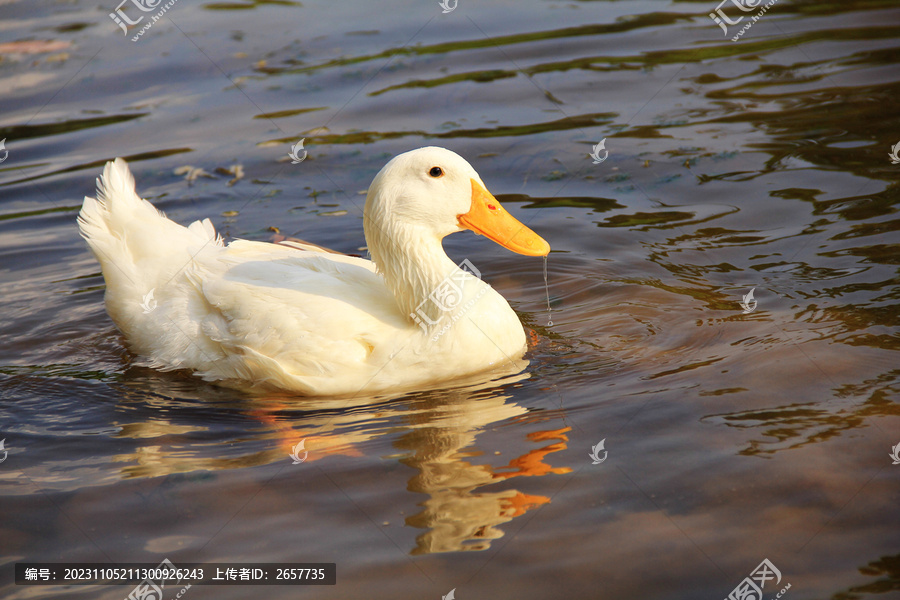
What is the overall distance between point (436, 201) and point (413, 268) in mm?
409

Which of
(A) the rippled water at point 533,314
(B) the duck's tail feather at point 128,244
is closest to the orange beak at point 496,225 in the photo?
(A) the rippled water at point 533,314

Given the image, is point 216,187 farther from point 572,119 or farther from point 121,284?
point 572,119

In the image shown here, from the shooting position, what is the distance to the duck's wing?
4.52m

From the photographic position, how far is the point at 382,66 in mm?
9617

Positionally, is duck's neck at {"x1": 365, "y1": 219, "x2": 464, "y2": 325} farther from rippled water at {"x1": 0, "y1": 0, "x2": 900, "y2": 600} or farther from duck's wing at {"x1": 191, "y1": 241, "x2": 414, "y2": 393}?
rippled water at {"x1": 0, "y1": 0, "x2": 900, "y2": 600}

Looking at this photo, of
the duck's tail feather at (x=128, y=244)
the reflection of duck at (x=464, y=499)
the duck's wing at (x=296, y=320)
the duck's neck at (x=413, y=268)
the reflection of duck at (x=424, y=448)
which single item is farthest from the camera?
the duck's tail feather at (x=128, y=244)

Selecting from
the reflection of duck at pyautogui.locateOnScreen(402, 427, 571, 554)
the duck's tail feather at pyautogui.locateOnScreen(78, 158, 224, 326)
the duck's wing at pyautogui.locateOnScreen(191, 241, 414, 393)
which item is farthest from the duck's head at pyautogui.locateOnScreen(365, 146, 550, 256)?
the duck's tail feather at pyautogui.locateOnScreen(78, 158, 224, 326)

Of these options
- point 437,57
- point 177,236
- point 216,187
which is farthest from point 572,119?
point 177,236

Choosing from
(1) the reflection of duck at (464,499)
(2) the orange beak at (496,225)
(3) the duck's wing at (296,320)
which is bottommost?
(1) the reflection of duck at (464,499)

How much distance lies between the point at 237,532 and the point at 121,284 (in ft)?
7.45

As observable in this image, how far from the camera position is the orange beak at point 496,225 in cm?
469

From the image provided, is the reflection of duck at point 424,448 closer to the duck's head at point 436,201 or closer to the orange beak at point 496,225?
the orange beak at point 496,225

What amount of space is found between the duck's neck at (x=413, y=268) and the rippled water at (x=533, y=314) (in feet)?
1.68

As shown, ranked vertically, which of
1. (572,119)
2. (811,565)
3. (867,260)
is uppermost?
(572,119)
